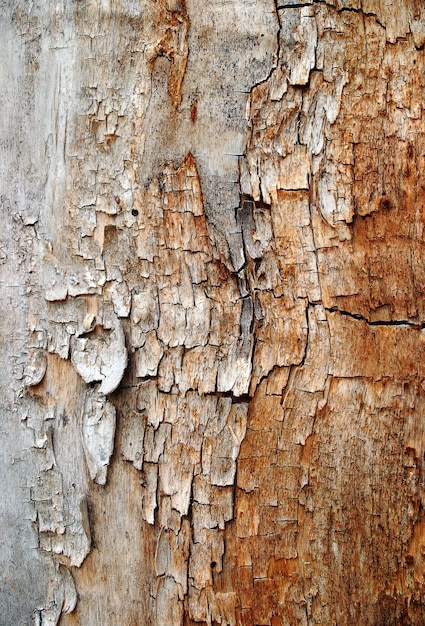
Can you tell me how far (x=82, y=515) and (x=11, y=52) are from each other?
1191 millimetres

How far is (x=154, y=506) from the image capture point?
1358 millimetres

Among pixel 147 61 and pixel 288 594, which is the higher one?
pixel 147 61

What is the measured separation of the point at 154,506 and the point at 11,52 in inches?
47.5

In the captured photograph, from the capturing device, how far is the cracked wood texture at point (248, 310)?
4.32 feet

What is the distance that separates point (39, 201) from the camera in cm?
143

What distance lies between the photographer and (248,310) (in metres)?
1.34

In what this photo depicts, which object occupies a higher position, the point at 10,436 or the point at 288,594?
the point at 10,436

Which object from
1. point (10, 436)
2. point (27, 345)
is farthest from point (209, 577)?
point (27, 345)

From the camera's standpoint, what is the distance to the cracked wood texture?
132 centimetres

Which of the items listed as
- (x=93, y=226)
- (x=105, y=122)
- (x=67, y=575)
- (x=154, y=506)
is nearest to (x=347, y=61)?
(x=105, y=122)

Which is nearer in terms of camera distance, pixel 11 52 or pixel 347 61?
pixel 347 61

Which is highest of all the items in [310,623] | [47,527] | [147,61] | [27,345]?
[147,61]

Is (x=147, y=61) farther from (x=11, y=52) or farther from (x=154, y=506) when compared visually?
(x=154, y=506)

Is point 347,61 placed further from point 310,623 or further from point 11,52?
point 310,623
